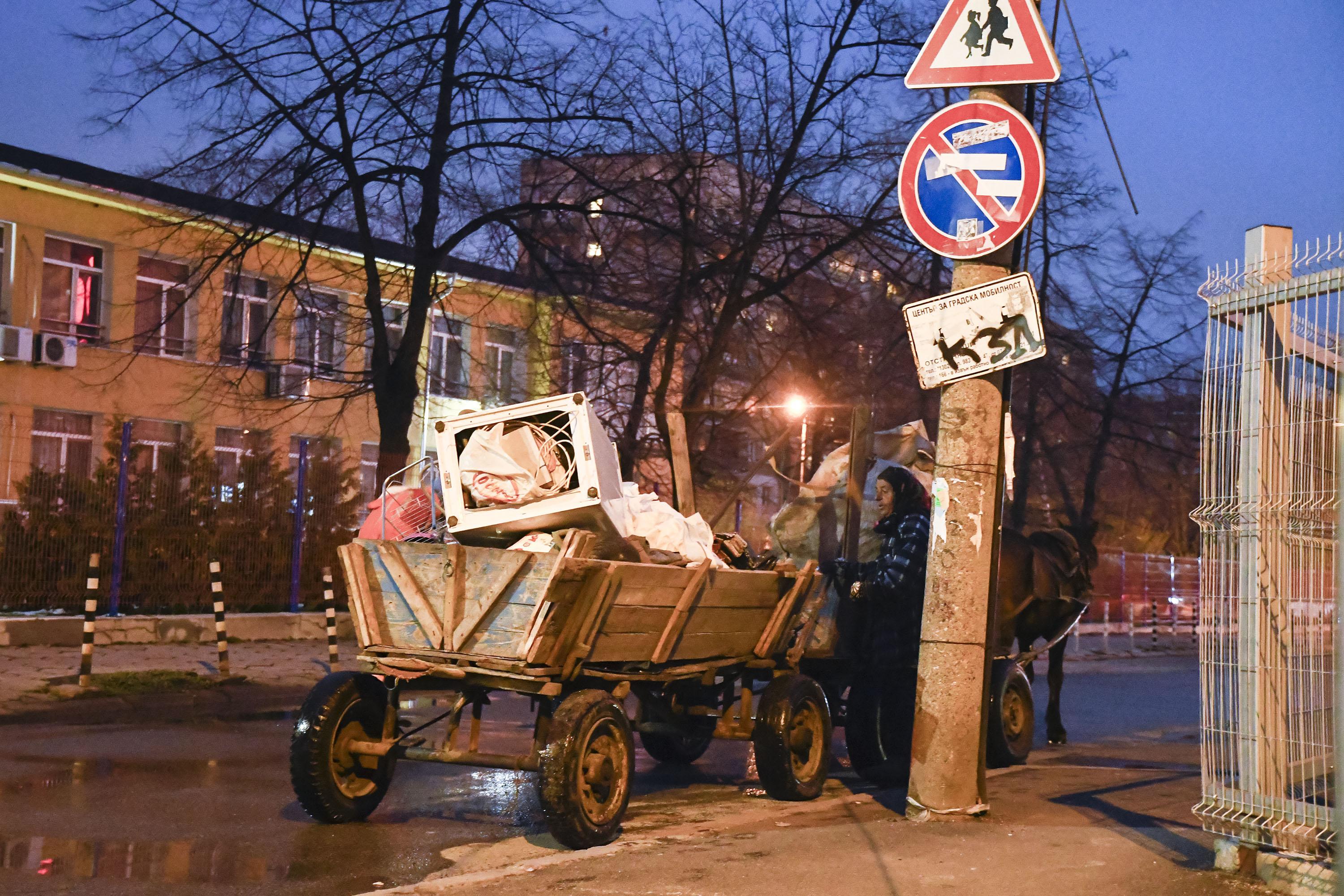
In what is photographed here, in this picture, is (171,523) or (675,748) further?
(171,523)

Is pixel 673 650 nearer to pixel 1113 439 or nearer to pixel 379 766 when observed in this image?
pixel 379 766

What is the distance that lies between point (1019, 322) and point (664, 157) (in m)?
12.3

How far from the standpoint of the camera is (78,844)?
694 cm

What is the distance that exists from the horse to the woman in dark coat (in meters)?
2.25

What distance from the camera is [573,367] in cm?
2189

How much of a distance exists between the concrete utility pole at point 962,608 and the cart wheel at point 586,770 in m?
1.51

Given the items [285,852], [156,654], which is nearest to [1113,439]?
[156,654]

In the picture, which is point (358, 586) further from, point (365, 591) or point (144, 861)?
point (144, 861)

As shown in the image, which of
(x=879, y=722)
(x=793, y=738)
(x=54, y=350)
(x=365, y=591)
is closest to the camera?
(x=365, y=591)

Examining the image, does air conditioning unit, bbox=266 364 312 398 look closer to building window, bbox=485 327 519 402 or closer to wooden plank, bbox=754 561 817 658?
building window, bbox=485 327 519 402

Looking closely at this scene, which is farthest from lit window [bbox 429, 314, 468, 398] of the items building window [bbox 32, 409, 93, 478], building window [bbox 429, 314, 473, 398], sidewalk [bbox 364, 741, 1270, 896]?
sidewalk [bbox 364, 741, 1270, 896]

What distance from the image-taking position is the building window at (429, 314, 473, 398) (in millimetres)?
19547

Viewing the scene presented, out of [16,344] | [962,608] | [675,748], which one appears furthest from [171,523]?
[962,608]

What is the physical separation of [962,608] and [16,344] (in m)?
26.8
